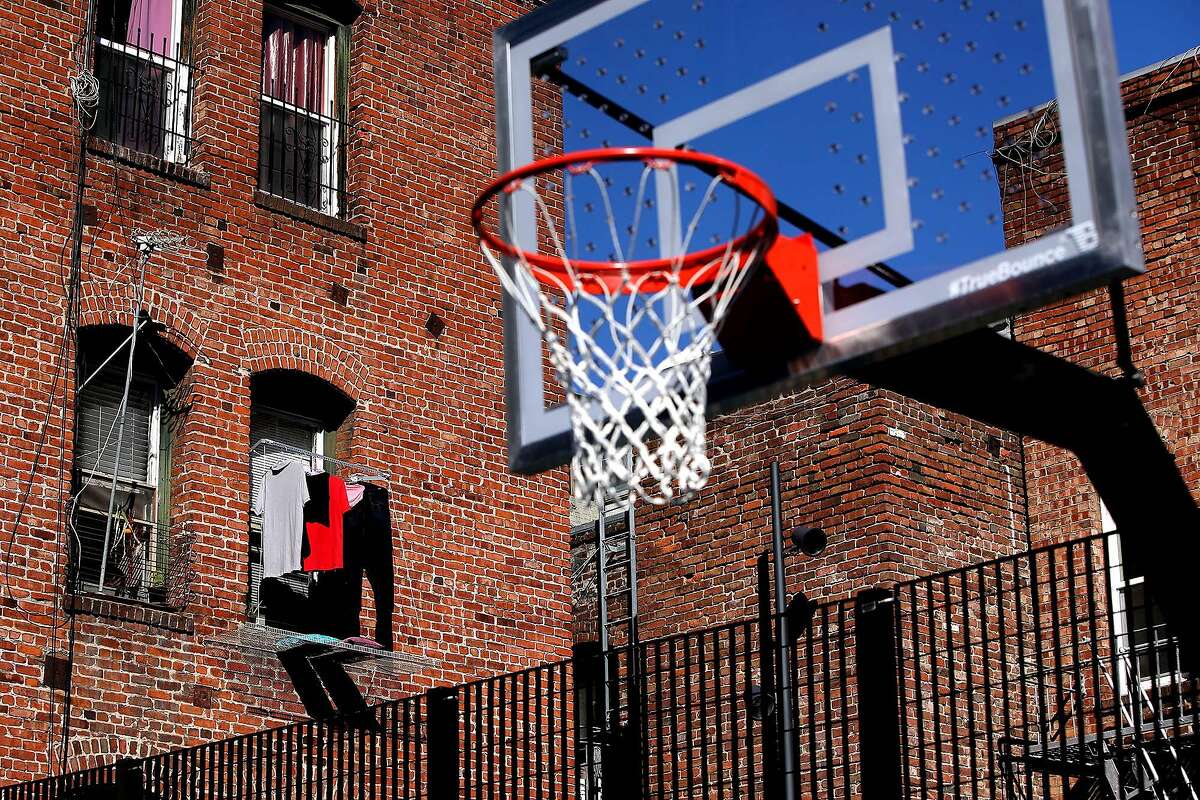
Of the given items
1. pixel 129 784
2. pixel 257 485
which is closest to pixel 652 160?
pixel 129 784

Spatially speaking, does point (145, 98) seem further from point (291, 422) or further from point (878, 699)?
point (878, 699)

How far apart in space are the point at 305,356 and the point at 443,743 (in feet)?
17.6

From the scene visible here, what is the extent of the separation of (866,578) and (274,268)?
5.91 m

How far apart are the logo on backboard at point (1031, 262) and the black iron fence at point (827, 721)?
1.68 meters

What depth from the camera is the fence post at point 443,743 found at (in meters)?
11.6

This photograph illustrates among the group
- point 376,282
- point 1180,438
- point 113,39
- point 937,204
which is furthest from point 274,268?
point 937,204

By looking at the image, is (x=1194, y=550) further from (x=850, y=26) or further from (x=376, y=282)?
(x=376, y=282)

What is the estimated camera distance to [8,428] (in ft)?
Answer: 47.0

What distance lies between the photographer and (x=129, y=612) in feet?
47.2

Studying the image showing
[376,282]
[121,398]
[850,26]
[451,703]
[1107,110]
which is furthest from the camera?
[376,282]

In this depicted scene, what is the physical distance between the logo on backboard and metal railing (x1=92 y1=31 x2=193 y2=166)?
9798mm

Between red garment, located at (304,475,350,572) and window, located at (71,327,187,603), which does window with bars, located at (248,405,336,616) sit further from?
window, located at (71,327,187,603)

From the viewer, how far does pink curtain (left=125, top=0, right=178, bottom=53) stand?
Answer: 16250 mm

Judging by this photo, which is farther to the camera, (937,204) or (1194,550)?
(1194,550)
